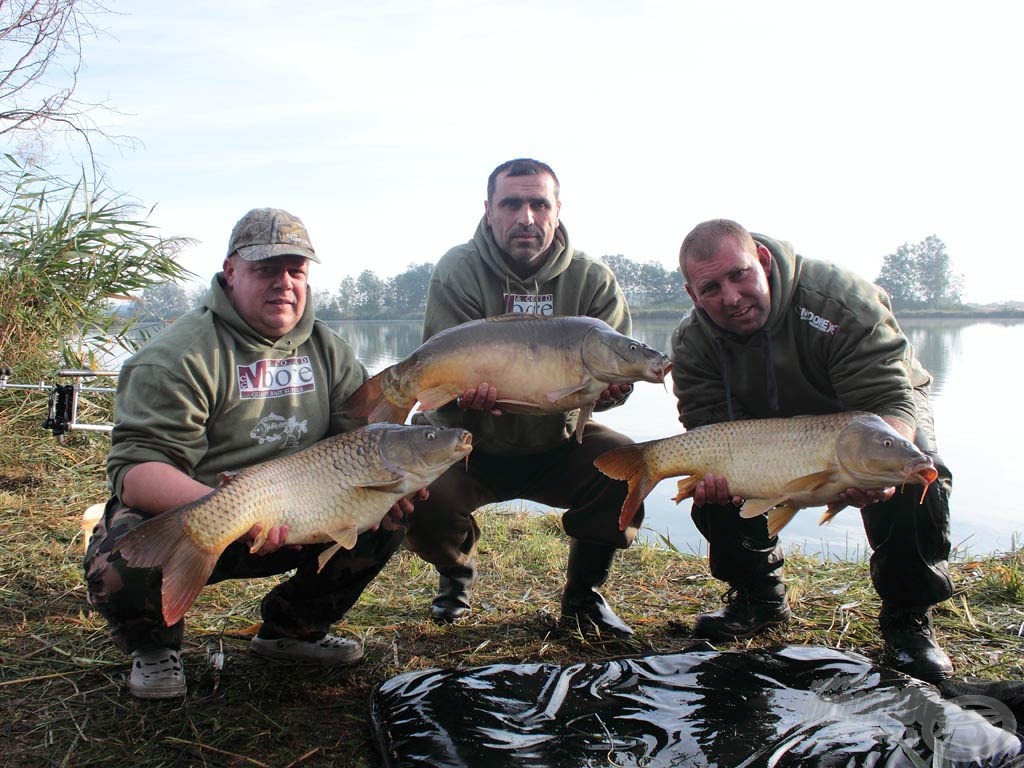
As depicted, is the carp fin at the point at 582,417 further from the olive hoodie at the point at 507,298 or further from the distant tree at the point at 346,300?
the distant tree at the point at 346,300

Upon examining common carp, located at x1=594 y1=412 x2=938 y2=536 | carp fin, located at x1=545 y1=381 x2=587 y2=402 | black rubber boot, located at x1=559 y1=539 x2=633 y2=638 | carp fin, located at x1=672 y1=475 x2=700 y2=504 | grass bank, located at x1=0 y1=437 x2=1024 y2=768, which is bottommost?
grass bank, located at x1=0 y1=437 x2=1024 y2=768

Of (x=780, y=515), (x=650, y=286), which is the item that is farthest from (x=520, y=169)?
(x=650, y=286)

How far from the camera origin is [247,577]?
207cm

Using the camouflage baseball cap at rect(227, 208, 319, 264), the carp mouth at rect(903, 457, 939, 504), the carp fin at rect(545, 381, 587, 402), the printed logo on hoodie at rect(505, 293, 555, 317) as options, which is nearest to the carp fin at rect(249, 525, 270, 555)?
the camouflage baseball cap at rect(227, 208, 319, 264)

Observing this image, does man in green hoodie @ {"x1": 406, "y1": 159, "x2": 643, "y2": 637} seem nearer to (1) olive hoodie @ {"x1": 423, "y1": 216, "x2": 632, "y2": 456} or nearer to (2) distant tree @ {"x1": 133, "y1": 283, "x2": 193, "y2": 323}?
(1) olive hoodie @ {"x1": 423, "y1": 216, "x2": 632, "y2": 456}

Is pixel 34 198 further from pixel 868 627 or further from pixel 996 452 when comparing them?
pixel 996 452

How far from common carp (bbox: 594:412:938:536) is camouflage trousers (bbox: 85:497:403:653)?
2.19 feet

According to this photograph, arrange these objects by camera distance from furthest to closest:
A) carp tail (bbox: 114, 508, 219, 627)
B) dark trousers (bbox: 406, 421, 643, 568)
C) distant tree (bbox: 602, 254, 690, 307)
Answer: distant tree (bbox: 602, 254, 690, 307), dark trousers (bbox: 406, 421, 643, 568), carp tail (bbox: 114, 508, 219, 627)

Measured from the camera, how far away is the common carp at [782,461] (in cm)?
196

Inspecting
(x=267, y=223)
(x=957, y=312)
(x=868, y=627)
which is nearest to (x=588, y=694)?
(x=868, y=627)

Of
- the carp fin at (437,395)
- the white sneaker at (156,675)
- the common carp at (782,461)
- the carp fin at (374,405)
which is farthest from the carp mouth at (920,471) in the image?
the white sneaker at (156,675)

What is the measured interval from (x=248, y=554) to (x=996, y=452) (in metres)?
7.13

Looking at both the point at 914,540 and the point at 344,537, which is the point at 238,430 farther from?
the point at 914,540

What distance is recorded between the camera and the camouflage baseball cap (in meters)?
2.11
